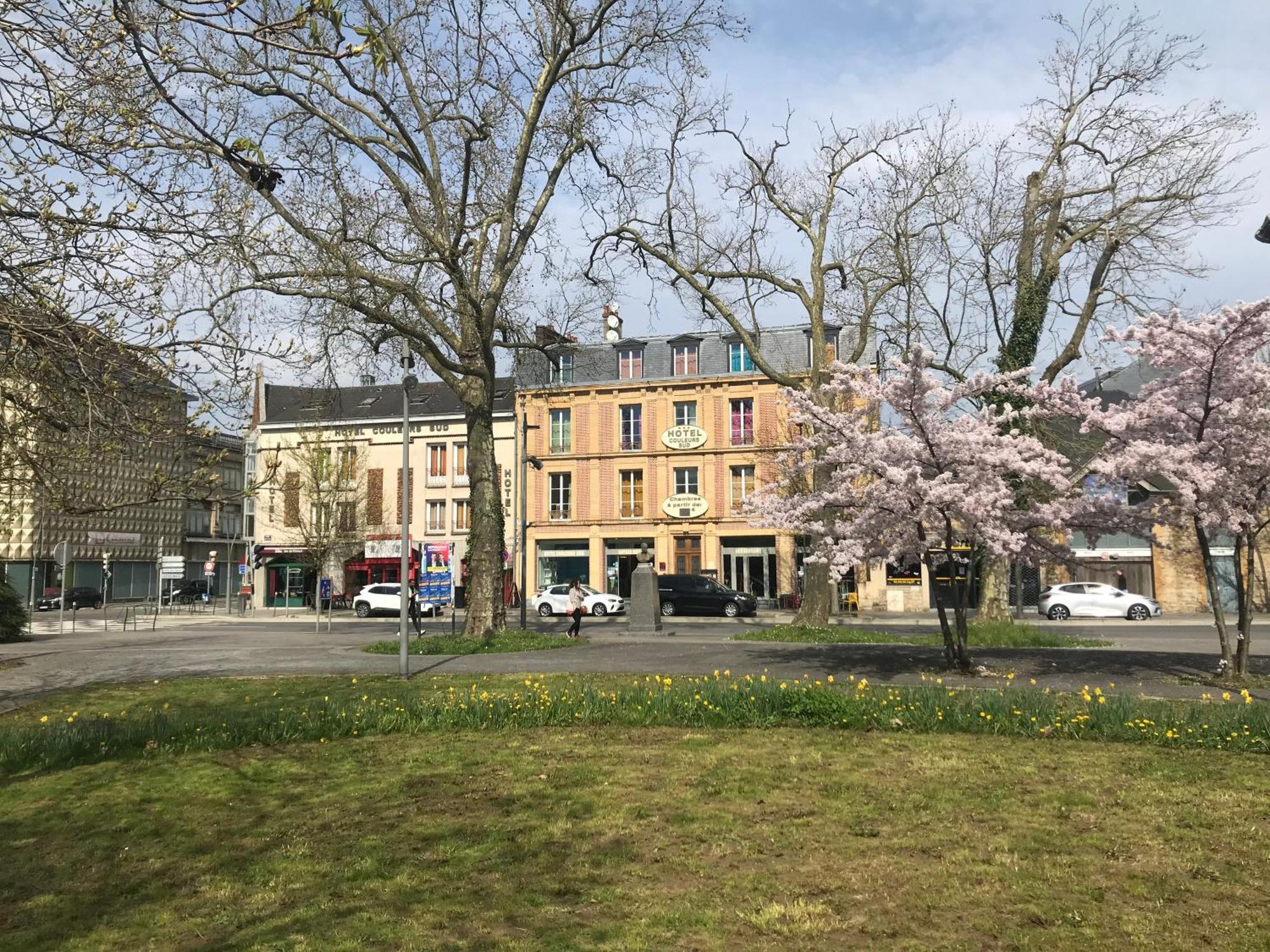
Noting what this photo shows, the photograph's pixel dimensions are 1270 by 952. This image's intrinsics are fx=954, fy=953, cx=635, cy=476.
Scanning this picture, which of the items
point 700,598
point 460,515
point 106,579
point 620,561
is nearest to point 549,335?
point 700,598

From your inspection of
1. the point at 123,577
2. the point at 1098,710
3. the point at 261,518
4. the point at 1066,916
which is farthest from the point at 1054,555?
the point at 123,577

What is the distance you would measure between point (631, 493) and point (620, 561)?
3.55 meters

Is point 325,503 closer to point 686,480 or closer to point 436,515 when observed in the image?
point 436,515

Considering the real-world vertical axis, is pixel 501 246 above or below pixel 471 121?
below

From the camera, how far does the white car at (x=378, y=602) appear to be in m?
40.7

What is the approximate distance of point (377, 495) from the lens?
173 ft

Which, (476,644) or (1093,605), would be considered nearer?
(476,644)

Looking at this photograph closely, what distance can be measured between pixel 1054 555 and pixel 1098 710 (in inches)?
187

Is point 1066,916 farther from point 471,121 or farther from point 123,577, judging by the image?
point 123,577

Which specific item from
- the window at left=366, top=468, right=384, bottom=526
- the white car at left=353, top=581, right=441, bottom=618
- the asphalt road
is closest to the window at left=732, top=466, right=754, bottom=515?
the white car at left=353, top=581, right=441, bottom=618

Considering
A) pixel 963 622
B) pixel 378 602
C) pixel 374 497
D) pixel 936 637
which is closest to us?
pixel 963 622

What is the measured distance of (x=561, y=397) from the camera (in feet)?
165

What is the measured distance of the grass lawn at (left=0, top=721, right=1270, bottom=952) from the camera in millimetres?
4551

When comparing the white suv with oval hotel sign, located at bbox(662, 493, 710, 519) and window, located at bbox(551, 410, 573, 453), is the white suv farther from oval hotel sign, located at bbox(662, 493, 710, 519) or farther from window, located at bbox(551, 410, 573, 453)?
oval hotel sign, located at bbox(662, 493, 710, 519)
